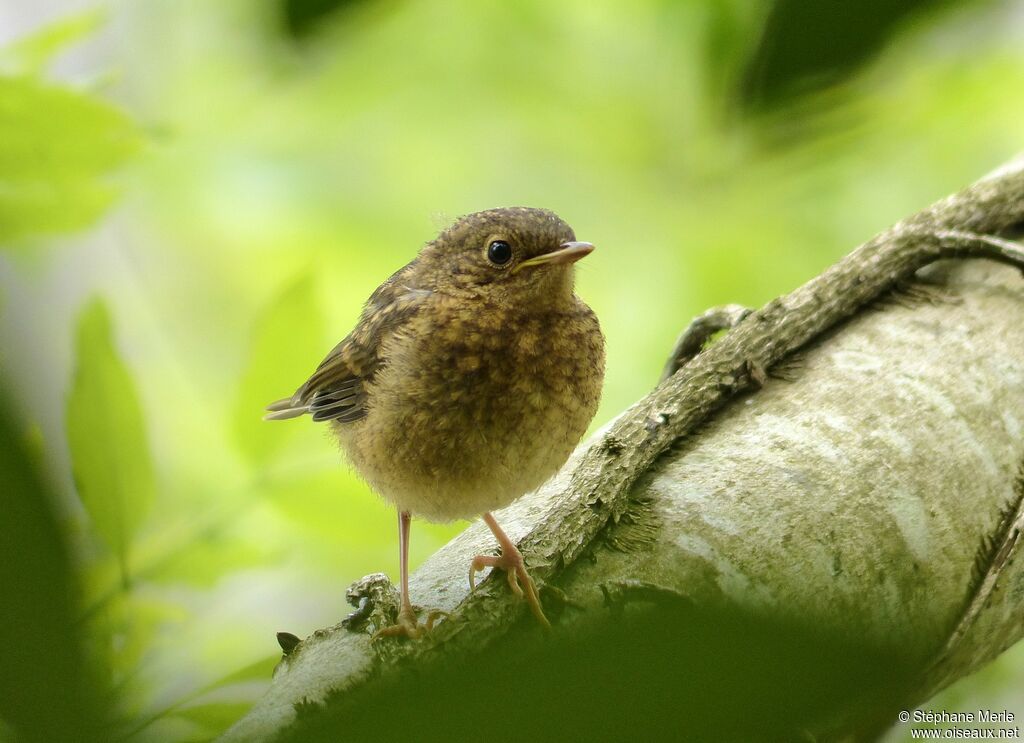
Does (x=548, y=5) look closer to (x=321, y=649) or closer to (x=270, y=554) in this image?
(x=270, y=554)

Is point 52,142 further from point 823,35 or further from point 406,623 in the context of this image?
point 823,35

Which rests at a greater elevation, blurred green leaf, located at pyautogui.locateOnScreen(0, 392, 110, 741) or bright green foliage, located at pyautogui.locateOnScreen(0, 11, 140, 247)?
bright green foliage, located at pyautogui.locateOnScreen(0, 11, 140, 247)

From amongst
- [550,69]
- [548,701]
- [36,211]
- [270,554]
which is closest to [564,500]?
[270,554]

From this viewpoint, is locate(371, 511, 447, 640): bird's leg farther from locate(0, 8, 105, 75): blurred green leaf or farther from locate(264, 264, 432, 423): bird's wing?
locate(0, 8, 105, 75): blurred green leaf

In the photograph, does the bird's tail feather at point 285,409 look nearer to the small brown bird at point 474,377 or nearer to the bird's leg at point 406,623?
the small brown bird at point 474,377

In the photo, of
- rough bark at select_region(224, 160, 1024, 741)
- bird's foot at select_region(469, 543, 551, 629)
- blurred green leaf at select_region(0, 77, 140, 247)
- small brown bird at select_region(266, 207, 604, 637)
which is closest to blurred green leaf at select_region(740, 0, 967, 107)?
rough bark at select_region(224, 160, 1024, 741)

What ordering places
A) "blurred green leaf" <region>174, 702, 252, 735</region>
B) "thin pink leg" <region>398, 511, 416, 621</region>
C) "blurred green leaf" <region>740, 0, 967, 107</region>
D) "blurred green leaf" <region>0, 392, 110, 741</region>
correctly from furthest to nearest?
1. "thin pink leg" <region>398, 511, 416, 621</region>
2. "blurred green leaf" <region>174, 702, 252, 735</region>
3. "blurred green leaf" <region>740, 0, 967, 107</region>
4. "blurred green leaf" <region>0, 392, 110, 741</region>

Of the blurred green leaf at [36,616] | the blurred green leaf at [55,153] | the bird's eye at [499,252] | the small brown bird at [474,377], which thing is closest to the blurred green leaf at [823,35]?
the blurred green leaf at [36,616]
